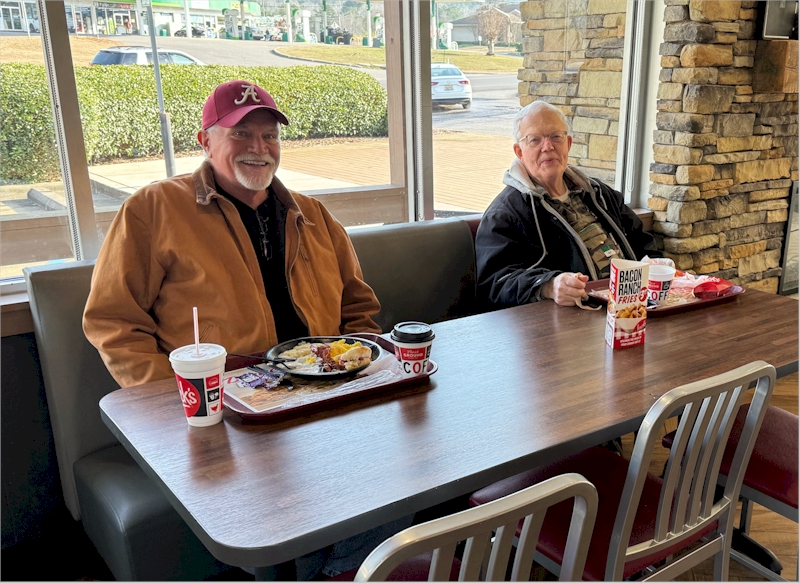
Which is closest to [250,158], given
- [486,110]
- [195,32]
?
[195,32]

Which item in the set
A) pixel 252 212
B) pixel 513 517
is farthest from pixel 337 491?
pixel 252 212

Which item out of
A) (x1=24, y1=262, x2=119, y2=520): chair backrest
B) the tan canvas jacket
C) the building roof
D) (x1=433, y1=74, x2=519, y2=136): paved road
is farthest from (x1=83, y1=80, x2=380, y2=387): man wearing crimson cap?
the building roof

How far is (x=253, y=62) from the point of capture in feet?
8.81

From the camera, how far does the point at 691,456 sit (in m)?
1.40

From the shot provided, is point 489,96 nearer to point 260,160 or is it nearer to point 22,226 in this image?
point 260,160

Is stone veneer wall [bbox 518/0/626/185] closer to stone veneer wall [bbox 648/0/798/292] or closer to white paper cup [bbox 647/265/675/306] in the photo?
stone veneer wall [bbox 648/0/798/292]

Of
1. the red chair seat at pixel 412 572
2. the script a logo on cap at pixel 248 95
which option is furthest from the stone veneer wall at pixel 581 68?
the red chair seat at pixel 412 572

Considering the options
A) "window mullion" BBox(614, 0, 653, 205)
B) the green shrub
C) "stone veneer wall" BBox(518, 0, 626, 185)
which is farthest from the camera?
"window mullion" BBox(614, 0, 653, 205)

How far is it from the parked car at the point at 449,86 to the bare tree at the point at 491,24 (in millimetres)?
205

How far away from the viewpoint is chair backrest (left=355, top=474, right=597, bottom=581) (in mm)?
833

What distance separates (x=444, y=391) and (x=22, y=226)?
63.3 inches

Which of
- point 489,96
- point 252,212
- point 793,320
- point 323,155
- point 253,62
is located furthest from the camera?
point 489,96

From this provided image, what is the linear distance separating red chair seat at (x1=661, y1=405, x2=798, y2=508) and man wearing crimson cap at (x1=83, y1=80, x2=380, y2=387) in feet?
3.69

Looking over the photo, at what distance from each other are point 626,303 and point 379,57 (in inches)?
68.0
